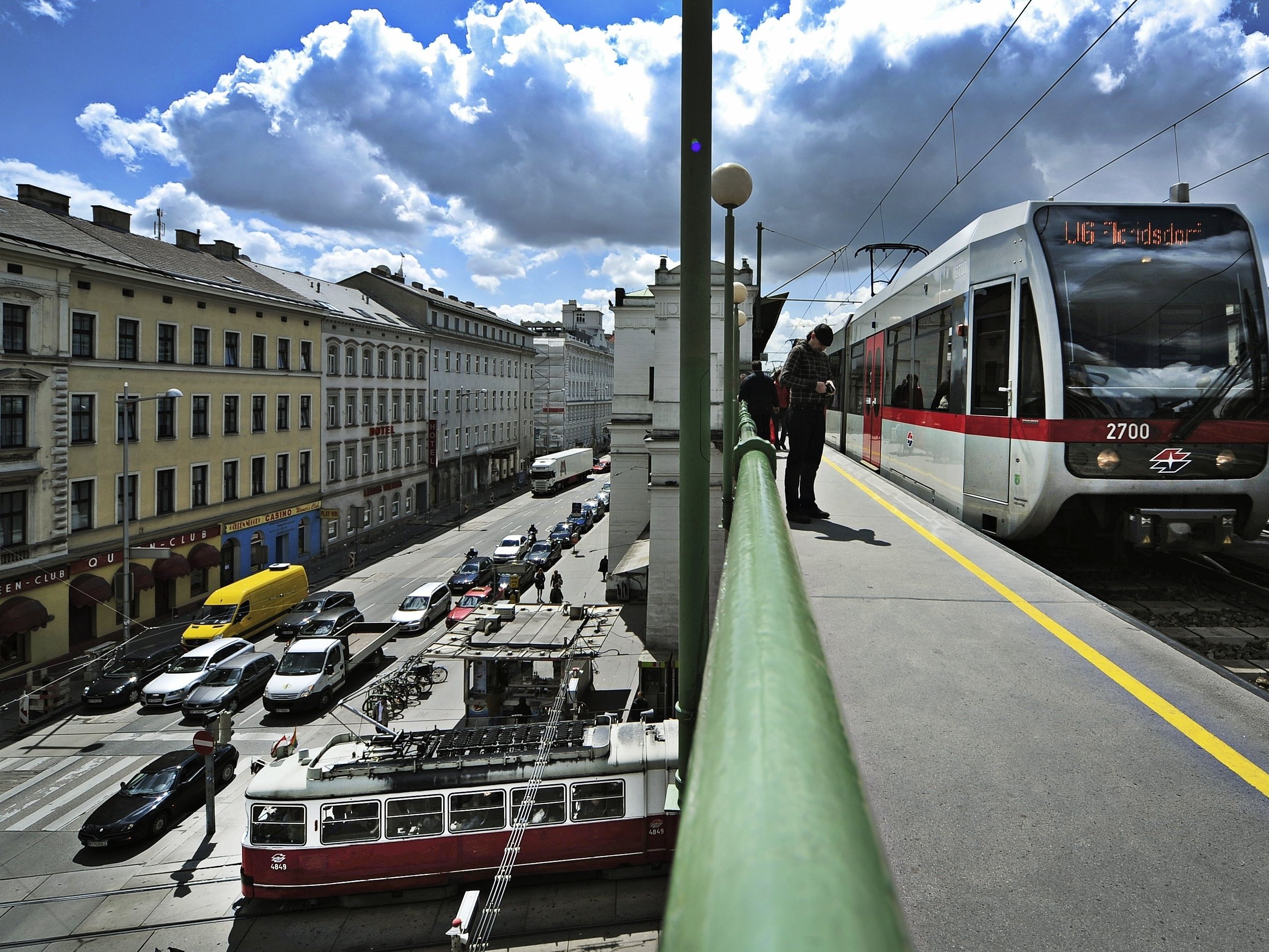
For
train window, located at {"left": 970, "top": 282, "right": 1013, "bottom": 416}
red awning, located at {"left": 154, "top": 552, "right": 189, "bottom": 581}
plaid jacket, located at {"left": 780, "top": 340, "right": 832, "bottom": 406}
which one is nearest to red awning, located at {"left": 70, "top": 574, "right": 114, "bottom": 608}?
red awning, located at {"left": 154, "top": 552, "right": 189, "bottom": 581}

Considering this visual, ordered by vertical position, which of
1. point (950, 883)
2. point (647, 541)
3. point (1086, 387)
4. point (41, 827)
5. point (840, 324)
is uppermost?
point (840, 324)

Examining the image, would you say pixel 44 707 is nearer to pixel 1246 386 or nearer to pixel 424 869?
pixel 424 869

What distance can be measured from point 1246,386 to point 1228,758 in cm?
515

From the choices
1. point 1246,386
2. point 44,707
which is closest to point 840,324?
point 1246,386

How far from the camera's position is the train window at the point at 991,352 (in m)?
7.79

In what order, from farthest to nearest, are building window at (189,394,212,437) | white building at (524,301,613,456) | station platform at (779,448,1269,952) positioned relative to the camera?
white building at (524,301,613,456) < building window at (189,394,212,437) < station platform at (779,448,1269,952)

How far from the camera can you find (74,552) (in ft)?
91.9

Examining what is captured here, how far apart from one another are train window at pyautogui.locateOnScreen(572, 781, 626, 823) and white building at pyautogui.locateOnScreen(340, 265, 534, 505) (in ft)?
152

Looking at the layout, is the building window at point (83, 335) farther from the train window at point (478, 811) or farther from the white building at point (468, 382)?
the white building at point (468, 382)

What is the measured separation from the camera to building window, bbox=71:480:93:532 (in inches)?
1115

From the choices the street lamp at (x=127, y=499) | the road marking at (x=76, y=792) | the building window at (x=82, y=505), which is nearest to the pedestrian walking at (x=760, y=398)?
the street lamp at (x=127, y=499)

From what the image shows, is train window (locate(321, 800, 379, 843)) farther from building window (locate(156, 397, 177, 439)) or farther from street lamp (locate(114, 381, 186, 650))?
building window (locate(156, 397, 177, 439))

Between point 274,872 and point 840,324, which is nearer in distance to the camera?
point 274,872

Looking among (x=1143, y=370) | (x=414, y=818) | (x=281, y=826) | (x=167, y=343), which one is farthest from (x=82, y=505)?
(x=1143, y=370)
